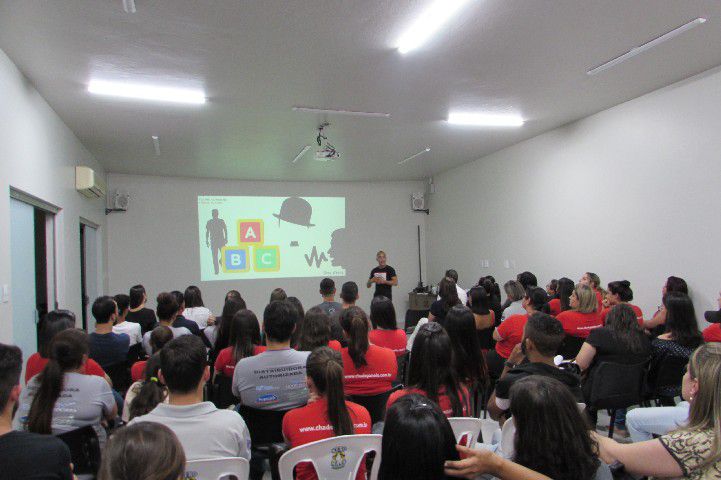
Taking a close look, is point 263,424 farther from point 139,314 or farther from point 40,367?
point 139,314

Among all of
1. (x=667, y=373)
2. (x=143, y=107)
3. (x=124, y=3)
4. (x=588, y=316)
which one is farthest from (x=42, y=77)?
(x=667, y=373)

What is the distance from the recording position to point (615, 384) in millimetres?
3236

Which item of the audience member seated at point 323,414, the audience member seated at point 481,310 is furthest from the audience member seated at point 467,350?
the audience member seated at point 481,310

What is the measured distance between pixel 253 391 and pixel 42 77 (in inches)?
142

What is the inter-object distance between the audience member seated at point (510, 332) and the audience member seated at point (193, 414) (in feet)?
7.53

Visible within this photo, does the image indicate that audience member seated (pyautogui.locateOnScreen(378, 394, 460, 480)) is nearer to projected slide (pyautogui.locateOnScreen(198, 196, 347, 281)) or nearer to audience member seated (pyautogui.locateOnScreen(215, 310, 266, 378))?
audience member seated (pyautogui.locateOnScreen(215, 310, 266, 378))

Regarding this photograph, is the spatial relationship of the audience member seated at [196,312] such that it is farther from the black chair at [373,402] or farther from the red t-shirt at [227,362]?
the black chair at [373,402]

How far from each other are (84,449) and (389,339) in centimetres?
203

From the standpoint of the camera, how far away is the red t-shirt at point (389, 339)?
355 centimetres

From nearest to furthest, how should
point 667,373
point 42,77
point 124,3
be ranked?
point 124,3 < point 667,373 < point 42,77

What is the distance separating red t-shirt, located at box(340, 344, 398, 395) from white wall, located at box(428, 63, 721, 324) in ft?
12.6

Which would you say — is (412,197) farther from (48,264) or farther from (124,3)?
(124,3)

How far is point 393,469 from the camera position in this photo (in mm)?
1226

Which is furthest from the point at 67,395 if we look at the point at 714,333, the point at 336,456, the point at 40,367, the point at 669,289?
the point at 669,289
